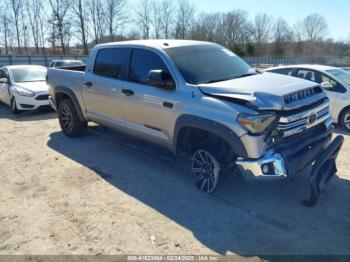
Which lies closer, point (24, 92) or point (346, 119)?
point (346, 119)

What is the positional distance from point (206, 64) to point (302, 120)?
1553mm

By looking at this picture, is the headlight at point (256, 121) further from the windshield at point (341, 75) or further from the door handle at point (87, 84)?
the windshield at point (341, 75)

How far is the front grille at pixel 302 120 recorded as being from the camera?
3652mm

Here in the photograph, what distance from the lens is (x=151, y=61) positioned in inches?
186

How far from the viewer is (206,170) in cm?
426

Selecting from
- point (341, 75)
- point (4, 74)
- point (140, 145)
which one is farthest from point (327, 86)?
point (4, 74)

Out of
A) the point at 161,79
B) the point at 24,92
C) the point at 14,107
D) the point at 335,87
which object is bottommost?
the point at 14,107

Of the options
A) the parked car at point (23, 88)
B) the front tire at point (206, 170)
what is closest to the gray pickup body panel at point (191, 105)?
the front tire at point (206, 170)

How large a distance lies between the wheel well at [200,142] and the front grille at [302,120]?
2.45ft

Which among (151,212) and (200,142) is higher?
(200,142)

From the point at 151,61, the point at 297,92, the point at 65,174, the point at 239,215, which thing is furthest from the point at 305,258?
the point at 65,174

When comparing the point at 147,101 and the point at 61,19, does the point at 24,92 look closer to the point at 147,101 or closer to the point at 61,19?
the point at 147,101

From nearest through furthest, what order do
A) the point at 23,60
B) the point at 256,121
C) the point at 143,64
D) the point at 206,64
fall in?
the point at 256,121, the point at 206,64, the point at 143,64, the point at 23,60

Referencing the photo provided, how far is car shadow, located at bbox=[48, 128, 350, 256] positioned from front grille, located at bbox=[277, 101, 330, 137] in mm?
713
